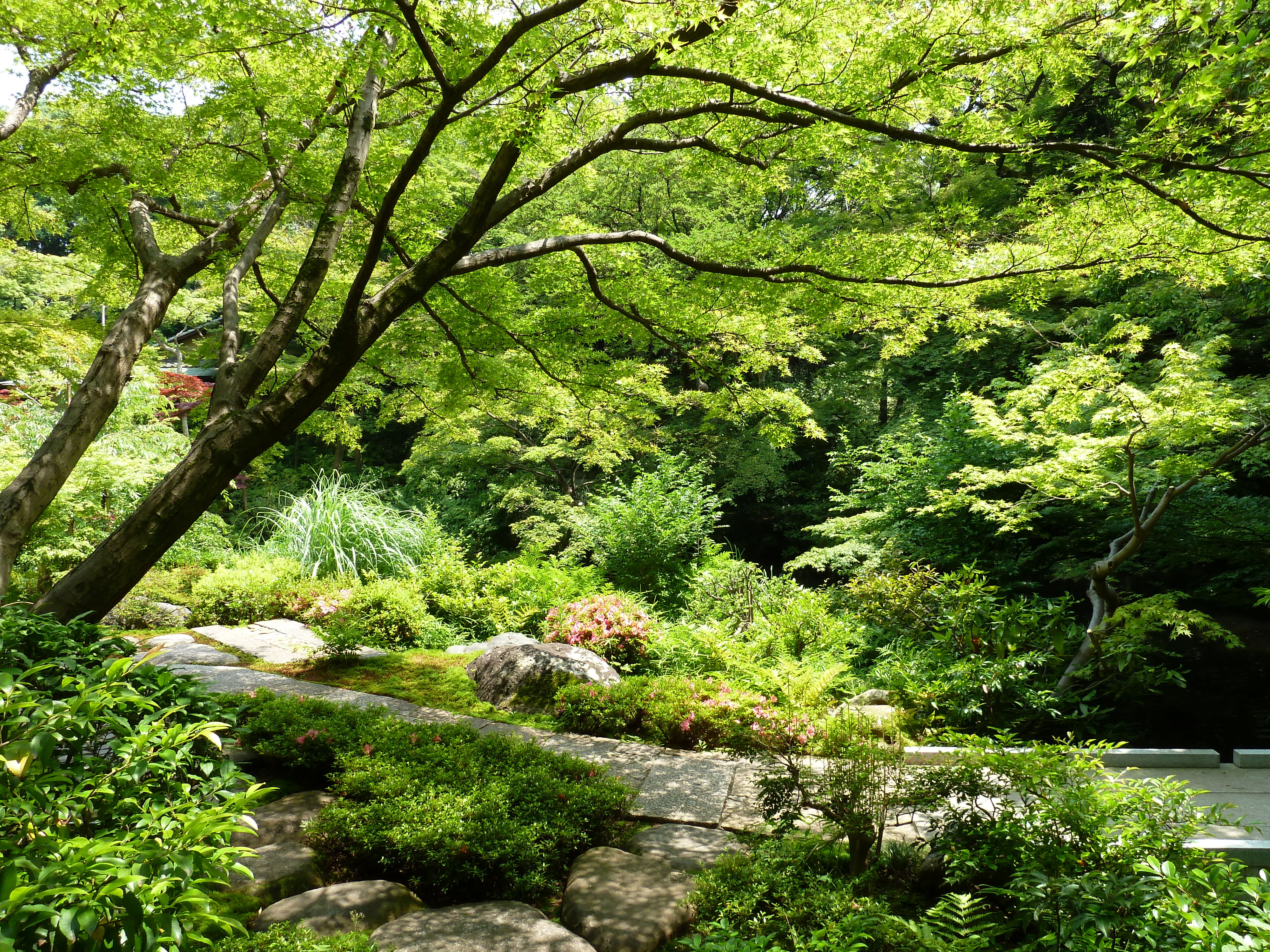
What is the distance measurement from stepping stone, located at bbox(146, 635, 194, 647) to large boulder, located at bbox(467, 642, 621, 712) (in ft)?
10.7

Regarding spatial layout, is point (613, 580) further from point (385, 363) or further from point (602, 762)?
point (602, 762)

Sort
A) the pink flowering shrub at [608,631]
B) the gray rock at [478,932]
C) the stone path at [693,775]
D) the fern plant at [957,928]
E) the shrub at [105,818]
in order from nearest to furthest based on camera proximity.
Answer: the shrub at [105,818]
the fern plant at [957,928]
the gray rock at [478,932]
the stone path at [693,775]
the pink flowering shrub at [608,631]

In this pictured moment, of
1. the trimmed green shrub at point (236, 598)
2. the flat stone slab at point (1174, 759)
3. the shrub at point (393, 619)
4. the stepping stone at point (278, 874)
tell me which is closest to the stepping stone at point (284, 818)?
the stepping stone at point (278, 874)

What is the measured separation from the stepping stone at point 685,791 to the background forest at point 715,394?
1.09 ft

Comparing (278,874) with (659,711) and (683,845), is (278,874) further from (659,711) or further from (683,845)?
(659,711)

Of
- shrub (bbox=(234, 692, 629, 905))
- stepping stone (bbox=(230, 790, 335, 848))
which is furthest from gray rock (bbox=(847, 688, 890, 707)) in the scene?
stepping stone (bbox=(230, 790, 335, 848))

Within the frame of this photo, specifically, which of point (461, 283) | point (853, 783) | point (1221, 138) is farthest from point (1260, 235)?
point (461, 283)

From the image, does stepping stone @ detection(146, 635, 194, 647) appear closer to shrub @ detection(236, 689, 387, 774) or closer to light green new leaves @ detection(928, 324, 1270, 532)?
shrub @ detection(236, 689, 387, 774)

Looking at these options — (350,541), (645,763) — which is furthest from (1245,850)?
(350,541)

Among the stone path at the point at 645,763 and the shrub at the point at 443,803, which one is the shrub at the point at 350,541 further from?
the shrub at the point at 443,803

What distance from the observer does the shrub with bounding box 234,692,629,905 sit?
2.92 meters

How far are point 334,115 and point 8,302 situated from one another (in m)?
24.9

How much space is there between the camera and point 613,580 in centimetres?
862

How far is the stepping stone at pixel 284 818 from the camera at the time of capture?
3.18 metres
